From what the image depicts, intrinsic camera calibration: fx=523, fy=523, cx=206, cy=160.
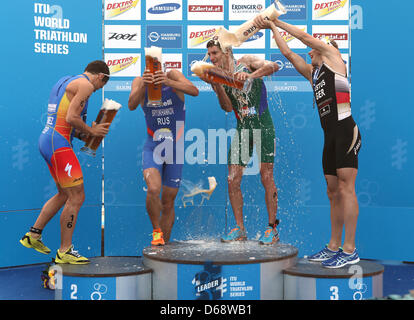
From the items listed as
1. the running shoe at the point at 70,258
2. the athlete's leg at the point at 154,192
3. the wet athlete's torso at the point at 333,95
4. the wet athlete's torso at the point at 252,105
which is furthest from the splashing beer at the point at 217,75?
the running shoe at the point at 70,258

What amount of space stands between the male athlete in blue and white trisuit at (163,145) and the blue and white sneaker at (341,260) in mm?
1406

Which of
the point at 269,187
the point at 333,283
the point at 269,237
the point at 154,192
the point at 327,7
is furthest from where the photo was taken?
the point at 327,7

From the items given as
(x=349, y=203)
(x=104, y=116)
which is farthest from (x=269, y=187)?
(x=104, y=116)

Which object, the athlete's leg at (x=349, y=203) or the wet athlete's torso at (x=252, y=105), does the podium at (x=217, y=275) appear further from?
the wet athlete's torso at (x=252, y=105)

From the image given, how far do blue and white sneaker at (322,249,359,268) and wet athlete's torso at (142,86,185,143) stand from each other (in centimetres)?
172

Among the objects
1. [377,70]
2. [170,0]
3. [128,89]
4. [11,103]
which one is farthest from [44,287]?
[377,70]

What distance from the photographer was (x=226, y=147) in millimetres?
5793

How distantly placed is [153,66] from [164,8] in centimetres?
174

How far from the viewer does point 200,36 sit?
573 cm

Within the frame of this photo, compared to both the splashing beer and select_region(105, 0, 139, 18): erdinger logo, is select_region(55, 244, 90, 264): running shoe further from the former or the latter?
select_region(105, 0, 139, 18): erdinger logo

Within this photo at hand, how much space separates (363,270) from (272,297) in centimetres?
69

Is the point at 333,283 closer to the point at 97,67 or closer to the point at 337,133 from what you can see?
the point at 337,133

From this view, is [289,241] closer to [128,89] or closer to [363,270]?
[363,270]

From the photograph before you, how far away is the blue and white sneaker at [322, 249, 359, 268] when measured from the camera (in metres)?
3.93
